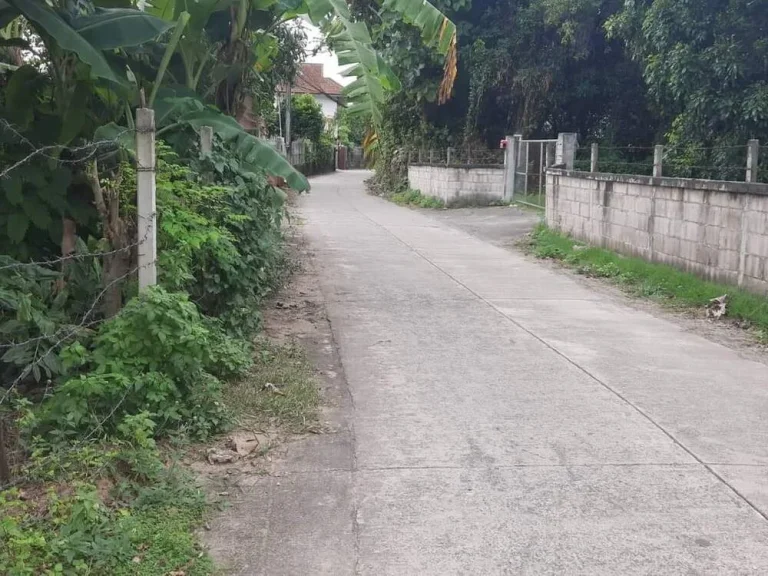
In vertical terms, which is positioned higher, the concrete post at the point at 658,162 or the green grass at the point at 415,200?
the concrete post at the point at 658,162

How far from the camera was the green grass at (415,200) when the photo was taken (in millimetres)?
25422

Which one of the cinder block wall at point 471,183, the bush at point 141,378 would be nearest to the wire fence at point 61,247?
the bush at point 141,378

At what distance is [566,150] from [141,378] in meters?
14.6

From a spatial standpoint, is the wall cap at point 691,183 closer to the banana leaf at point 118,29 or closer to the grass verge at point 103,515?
the banana leaf at point 118,29

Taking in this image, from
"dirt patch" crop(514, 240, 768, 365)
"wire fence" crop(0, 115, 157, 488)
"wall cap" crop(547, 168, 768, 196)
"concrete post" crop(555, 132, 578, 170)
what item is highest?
"concrete post" crop(555, 132, 578, 170)

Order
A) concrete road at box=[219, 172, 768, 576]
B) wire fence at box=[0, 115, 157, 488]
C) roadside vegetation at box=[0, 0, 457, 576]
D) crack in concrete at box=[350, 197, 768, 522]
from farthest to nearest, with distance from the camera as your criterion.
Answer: wire fence at box=[0, 115, 157, 488] → crack in concrete at box=[350, 197, 768, 522] → roadside vegetation at box=[0, 0, 457, 576] → concrete road at box=[219, 172, 768, 576]

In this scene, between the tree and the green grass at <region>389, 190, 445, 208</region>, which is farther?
the green grass at <region>389, 190, 445, 208</region>

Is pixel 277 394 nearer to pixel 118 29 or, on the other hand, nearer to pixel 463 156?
pixel 118 29

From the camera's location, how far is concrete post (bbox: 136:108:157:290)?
5133 millimetres

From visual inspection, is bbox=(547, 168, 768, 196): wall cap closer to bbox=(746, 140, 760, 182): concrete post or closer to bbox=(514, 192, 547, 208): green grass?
bbox=(746, 140, 760, 182): concrete post

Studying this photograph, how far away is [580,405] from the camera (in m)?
5.63

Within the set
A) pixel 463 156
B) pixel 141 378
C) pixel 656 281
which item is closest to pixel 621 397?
pixel 141 378

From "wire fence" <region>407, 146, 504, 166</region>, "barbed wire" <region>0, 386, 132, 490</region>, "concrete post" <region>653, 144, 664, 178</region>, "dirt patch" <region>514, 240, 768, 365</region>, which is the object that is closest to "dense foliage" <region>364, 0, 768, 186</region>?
"wire fence" <region>407, 146, 504, 166</region>

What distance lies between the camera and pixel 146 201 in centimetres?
523
